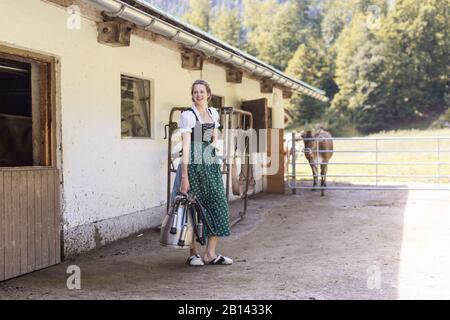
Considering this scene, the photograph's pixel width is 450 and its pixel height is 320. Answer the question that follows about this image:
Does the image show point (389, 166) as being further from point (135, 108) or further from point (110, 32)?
point (110, 32)

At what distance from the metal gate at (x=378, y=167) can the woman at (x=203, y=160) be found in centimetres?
601

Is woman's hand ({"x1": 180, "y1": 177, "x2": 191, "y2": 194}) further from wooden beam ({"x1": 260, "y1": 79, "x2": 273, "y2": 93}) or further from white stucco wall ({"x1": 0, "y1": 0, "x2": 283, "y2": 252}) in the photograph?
wooden beam ({"x1": 260, "y1": 79, "x2": 273, "y2": 93})

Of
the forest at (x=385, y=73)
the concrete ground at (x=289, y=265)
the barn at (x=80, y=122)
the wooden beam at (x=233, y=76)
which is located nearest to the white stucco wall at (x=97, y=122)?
the barn at (x=80, y=122)

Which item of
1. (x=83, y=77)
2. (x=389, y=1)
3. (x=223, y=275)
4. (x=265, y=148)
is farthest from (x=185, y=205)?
(x=389, y=1)

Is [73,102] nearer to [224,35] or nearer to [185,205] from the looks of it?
[185,205]

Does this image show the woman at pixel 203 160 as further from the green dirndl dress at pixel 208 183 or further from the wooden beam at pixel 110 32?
the wooden beam at pixel 110 32

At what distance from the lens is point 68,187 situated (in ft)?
17.7

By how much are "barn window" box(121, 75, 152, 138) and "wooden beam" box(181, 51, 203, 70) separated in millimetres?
1011

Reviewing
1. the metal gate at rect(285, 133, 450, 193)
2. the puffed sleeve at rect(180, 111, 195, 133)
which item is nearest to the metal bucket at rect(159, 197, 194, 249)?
the puffed sleeve at rect(180, 111, 195, 133)

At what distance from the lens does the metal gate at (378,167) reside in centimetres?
1112

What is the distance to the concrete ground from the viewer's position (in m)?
4.08

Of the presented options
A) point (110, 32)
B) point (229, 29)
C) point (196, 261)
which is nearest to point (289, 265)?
point (196, 261)

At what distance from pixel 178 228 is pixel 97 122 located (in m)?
1.98

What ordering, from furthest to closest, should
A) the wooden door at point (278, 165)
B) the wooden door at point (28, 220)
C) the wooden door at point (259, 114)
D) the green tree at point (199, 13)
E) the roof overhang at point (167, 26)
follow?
1. the green tree at point (199, 13)
2. the wooden door at point (278, 165)
3. the wooden door at point (259, 114)
4. the roof overhang at point (167, 26)
5. the wooden door at point (28, 220)
